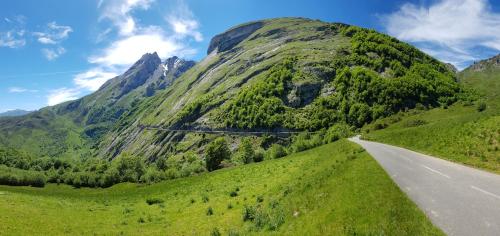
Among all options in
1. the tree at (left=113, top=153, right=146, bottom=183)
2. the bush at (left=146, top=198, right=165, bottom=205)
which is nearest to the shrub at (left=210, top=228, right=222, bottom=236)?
the bush at (left=146, top=198, right=165, bottom=205)

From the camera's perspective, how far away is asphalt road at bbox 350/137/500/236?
672 inches

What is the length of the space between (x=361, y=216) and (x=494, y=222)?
247 inches

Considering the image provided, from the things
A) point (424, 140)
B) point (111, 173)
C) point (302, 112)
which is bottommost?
point (111, 173)

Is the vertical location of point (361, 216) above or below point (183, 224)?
above

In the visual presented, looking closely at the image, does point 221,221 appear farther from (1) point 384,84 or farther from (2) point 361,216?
(1) point 384,84

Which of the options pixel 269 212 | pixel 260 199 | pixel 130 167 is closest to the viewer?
pixel 269 212

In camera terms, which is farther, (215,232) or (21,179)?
(21,179)

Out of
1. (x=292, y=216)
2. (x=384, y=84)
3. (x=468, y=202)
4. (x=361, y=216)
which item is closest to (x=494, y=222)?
(x=468, y=202)

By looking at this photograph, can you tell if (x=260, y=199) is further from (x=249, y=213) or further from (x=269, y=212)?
(x=269, y=212)

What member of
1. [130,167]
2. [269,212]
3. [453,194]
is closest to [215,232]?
[269,212]

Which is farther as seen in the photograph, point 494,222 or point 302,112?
point 302,112

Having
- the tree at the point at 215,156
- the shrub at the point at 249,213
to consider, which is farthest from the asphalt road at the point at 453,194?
the tree at the point at 215,156

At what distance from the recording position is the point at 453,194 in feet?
74.3

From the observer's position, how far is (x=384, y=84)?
188 metres
